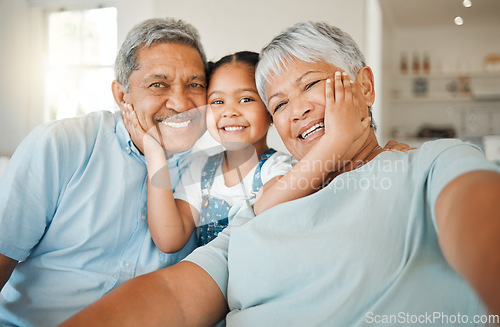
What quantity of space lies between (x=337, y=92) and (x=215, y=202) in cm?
33

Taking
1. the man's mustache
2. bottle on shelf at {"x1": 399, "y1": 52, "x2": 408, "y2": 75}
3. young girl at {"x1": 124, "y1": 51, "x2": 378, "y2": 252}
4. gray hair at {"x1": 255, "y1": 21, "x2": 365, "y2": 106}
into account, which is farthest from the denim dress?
bottle on shelf at {"x1": 399, "y1": 52, "x2": 408, "y2": 75}

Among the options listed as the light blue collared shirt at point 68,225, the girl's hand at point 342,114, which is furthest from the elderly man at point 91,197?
the girl's hand at point 342,114

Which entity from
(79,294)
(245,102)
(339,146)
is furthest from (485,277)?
(79,294)

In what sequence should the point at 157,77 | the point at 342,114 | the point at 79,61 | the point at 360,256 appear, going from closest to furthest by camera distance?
the point at 360,256, the point at 342,114, the point at 157,77, the point at 79,61

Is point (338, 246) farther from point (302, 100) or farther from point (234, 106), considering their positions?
point (234, 106)

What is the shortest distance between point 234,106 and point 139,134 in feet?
0.67

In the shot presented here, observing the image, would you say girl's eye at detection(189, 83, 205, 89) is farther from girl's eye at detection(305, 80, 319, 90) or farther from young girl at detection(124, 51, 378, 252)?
girl's eye at detection(305, 80, 319, 90)

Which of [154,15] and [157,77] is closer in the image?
[157,77]

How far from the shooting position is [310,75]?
2.25 feet

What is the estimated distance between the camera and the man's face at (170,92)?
2.50 ft

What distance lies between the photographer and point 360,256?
0.53 m

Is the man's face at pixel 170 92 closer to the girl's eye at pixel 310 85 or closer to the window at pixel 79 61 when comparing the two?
the window at pixel 79 61

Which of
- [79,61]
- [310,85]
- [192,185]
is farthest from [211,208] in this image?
[79,61]

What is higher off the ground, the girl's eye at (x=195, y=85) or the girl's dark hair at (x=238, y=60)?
the girl's dark hair at (x=238, y=60)
